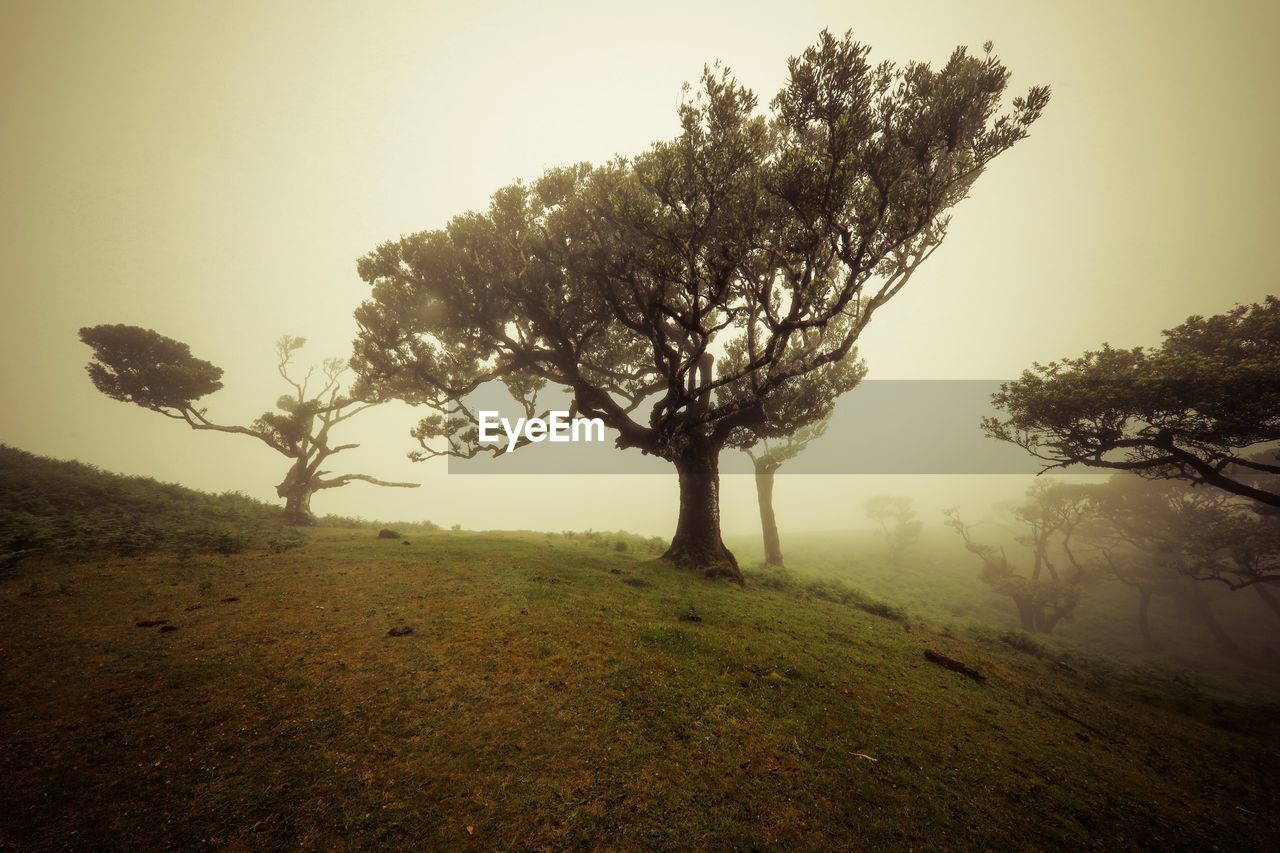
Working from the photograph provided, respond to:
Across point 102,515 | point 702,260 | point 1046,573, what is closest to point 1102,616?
point 1046,573

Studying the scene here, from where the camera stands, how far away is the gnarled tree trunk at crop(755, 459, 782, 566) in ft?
102

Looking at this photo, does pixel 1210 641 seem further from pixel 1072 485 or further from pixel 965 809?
pixel 965 809

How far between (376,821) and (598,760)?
2.49m

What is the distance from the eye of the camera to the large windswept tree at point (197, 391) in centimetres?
2450

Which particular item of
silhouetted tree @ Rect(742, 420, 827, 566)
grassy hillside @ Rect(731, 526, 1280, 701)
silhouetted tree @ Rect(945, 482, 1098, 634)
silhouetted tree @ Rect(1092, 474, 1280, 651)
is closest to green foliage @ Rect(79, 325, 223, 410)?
silhouetted tree @ Rect(742, 420, 827, 566)

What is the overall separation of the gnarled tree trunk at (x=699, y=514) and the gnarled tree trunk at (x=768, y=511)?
13.7m

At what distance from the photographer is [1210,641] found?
90.4 feet

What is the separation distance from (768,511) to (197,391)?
39978 millimetres

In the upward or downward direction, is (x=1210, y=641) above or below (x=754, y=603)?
below

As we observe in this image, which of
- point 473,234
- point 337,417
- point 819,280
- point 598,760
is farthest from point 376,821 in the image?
point 337,417

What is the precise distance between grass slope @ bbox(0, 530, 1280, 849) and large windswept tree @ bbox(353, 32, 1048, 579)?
30.4ft

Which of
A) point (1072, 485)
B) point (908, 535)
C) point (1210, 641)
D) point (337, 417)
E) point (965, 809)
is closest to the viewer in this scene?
point (965, 809)

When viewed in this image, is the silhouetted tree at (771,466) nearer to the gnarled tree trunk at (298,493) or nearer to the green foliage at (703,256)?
the green foliage at (703,256)

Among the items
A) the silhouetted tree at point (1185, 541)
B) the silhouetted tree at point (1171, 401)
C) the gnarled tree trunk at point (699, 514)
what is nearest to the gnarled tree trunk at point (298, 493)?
the gnarled tree trunk at point (699, 514)
